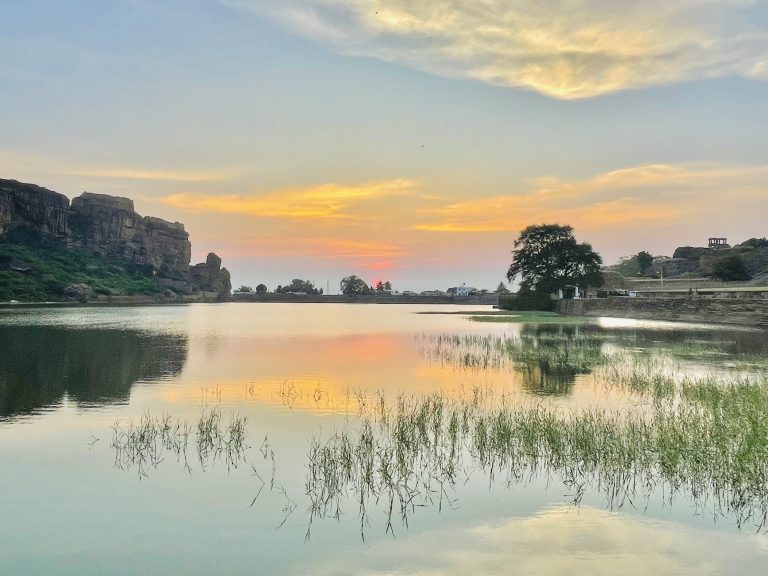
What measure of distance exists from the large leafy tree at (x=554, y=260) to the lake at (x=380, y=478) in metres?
85.8

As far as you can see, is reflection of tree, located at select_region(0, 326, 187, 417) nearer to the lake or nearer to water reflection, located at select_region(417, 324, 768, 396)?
the lake

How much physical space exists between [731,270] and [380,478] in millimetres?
131026

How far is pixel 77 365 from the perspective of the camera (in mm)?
29453

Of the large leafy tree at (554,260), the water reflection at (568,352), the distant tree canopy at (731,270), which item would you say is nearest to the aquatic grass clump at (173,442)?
the water reflection at (568,352)

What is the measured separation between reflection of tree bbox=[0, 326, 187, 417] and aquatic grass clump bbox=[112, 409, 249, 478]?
16.5 ft

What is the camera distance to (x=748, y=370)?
26.2 metres

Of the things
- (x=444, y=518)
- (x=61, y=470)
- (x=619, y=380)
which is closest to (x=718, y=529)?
(x=444, y=518)

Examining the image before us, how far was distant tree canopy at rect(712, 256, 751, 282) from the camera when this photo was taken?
122m

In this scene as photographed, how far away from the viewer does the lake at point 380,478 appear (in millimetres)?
8484

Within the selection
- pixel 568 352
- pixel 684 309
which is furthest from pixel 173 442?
pixel 684 309

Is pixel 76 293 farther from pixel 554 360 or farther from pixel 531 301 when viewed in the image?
pixel 554 360

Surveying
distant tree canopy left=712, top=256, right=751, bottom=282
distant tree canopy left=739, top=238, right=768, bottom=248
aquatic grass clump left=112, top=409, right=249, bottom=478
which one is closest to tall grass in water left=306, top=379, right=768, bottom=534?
aquatic grass clump left=112, top=409, right=249, bottom=478

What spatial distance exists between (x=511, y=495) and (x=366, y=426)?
565 cm

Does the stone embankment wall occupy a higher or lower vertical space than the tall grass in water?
higher
